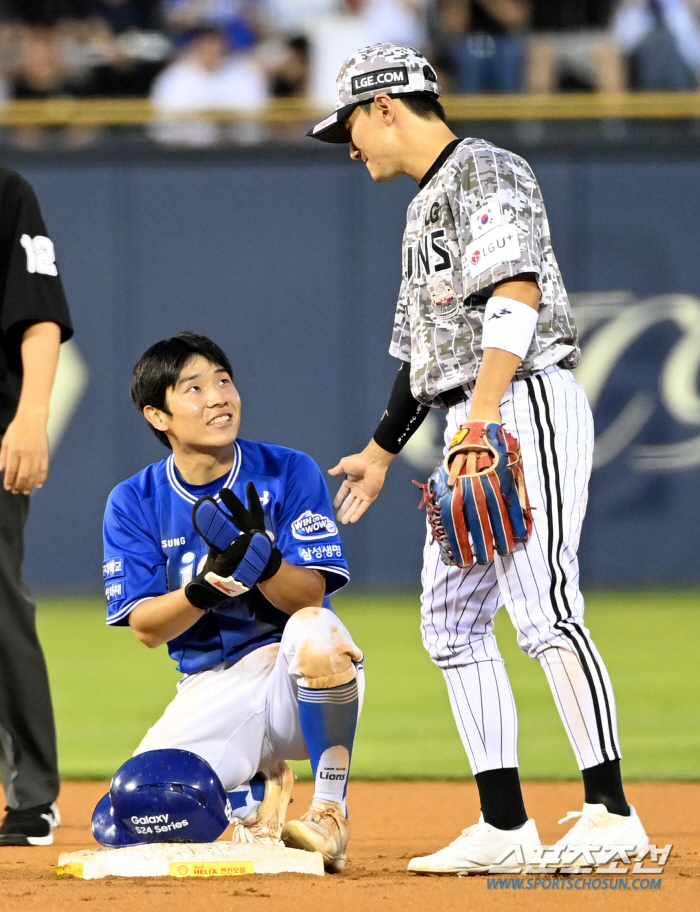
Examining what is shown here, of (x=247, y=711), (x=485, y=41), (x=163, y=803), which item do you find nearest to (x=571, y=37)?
(x=485, y=41)

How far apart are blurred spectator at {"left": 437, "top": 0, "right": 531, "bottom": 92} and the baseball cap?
9351mm

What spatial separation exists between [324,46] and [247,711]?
10050 mm

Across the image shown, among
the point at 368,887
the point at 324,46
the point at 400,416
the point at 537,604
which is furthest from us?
the point at 324,46

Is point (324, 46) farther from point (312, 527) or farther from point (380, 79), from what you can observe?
point (312, 527)

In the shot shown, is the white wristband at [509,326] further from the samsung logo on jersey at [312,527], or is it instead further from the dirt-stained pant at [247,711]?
the dirt-stained pant at [247,711]

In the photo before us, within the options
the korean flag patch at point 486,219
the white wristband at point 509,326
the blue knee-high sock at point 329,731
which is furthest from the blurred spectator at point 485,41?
the blue knee-high sock at point 329,731

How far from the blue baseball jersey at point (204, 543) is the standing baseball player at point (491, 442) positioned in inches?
15.9

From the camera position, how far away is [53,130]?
1270cm

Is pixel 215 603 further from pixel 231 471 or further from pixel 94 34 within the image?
pixel 94 34

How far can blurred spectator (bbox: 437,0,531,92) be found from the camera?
12.7 meters

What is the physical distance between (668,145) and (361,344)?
3.26 metres

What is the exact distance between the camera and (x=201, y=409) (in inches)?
154

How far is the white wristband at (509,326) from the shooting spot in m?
3.40

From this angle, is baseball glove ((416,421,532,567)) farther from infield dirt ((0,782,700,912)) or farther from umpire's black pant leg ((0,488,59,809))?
umpire's black pant leg ((0,488,59,809))
